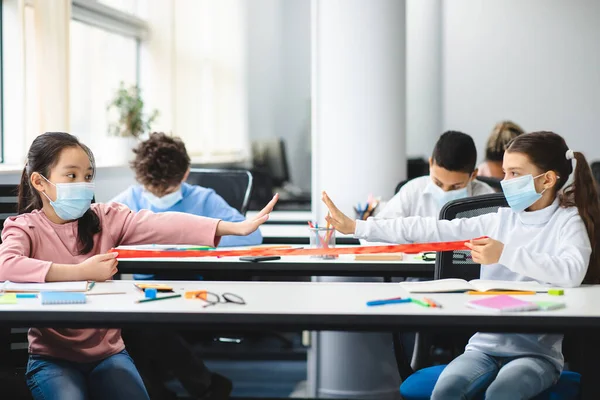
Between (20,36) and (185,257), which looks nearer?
(185,257)

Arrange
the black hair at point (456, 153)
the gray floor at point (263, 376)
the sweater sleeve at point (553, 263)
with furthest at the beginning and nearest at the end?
the gray floor at point (263, 376)
the black hair at point (456, 153)
the sweater sleeve at point (553, 263)

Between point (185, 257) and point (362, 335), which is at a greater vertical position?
point (185, 257)

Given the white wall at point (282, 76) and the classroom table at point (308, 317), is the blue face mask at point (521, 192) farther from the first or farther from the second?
the white wall at point (282, 76)

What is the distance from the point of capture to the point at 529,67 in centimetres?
711

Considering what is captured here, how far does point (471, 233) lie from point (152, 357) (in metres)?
1.86

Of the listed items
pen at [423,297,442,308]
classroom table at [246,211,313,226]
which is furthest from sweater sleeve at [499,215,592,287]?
classroom table at [246,211,313,226]

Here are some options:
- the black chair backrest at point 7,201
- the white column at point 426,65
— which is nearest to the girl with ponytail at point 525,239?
the black chair backrest at point 7,201

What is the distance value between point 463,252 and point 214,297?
90cm

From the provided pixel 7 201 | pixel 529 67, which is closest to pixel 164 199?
pixel 7 201

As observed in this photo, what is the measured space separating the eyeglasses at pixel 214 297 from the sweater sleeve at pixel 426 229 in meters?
0.66

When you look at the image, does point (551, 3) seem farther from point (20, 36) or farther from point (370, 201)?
point (20, 36)

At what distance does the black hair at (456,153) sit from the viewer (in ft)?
11.4

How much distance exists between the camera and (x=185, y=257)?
3189 mm

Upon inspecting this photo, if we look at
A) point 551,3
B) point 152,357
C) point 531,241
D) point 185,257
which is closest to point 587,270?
point 531,241
